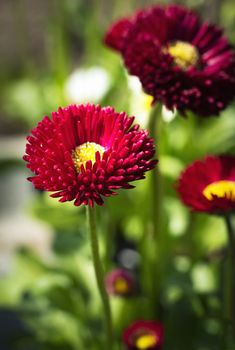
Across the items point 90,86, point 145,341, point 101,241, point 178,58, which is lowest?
point 145,341

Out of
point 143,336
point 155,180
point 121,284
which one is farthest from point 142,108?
point 143,336

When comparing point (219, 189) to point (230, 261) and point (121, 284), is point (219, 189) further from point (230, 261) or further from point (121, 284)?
point (121, 284)

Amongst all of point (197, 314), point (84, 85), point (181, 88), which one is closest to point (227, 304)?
point (197, 314)

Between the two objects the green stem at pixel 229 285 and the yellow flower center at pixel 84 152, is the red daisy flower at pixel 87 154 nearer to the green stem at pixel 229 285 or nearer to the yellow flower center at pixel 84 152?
the yellow flower center at pixel 84 152

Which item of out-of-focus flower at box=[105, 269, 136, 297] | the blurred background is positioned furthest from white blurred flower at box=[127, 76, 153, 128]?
out-of-focus flower at box=[105, 269, 136, 297]

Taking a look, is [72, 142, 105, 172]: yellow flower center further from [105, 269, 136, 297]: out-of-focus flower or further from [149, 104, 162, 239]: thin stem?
[105, 269, 136, 297]: out-of-focus flower

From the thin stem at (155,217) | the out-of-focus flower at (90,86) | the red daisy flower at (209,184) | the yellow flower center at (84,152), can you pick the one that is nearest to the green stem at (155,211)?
the thin stem at (155,217)

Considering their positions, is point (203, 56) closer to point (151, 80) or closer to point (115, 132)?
point (151, 80)
